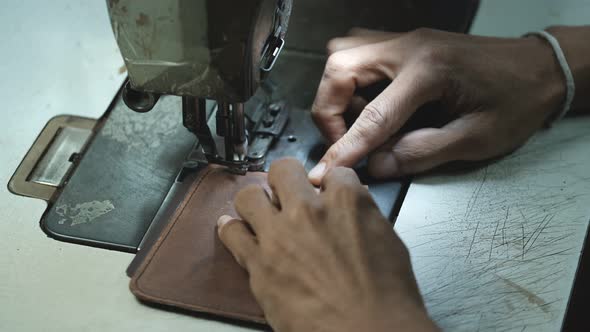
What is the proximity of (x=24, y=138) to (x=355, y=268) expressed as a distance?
2.34 feet

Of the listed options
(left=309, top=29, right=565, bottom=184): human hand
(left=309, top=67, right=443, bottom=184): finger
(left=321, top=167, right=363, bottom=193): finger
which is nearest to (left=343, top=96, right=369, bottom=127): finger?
Result: (left=309, top=29, right=565, bottom=184): human hand

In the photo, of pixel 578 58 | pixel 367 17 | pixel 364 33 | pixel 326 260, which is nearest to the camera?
pixel 326 260

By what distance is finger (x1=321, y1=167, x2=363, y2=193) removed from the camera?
2.95 ft

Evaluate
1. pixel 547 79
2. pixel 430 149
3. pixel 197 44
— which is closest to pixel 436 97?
pixel 430 149

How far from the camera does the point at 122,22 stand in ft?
2.78

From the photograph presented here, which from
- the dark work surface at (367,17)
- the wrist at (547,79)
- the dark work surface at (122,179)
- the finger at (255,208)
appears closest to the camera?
the finger at (255,208)

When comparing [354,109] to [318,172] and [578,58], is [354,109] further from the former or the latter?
[578,58]

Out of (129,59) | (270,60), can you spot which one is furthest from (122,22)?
(270,60)

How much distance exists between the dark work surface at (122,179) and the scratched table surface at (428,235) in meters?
0.03

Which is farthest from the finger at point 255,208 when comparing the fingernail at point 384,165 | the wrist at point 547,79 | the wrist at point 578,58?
the wrist at point 578,58

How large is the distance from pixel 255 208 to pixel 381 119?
0.96ft

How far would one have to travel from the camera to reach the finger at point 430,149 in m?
1.08

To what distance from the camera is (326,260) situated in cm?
83

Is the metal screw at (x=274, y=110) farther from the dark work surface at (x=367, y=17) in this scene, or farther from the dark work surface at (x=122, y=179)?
the dark work surface at (x=367, y=17)
